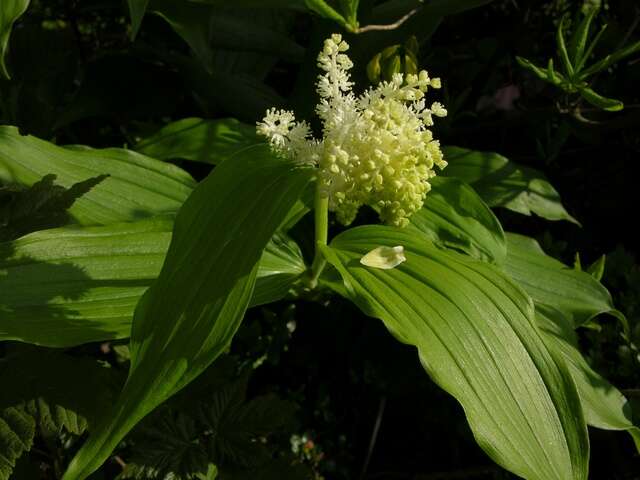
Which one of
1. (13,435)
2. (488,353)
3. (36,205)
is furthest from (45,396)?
(488,353)

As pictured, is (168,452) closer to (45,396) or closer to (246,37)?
(45,396)

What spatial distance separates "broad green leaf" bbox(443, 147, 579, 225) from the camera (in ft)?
5.33

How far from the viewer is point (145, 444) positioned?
1.24 metres

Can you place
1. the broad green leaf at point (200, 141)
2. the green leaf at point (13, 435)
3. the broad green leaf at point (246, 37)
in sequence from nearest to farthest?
the green leaf at point (13, 435), the broad green leaf at point (200, 141), the broad green leaf at point (246, 37)

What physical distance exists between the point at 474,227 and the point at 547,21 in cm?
88

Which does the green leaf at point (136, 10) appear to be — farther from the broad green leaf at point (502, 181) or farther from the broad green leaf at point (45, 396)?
the broad green leaf at point (502, 181)

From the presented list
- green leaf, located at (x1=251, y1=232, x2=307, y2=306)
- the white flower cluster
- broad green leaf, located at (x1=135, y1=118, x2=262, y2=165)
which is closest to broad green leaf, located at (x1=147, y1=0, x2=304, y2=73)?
broad green leaf, located at (x1=135, y1=118, x2=262, y2=165)

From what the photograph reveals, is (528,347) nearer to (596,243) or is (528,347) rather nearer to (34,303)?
(34,303)

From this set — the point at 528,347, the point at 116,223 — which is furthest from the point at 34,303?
Result: the point at 528,347

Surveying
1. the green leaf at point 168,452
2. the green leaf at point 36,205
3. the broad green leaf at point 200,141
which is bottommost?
the green leaf at point 168,452

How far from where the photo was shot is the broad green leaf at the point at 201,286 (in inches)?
37.2

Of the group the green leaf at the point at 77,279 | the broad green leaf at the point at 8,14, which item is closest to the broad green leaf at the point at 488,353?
the green leaf at the point at 77,279

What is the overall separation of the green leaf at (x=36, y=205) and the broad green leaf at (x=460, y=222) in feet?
1.98

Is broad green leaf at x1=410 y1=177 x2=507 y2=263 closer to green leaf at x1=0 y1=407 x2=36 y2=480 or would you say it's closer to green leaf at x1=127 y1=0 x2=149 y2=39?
green leaf at x1=127 y1=0 x2=149 y2=39
